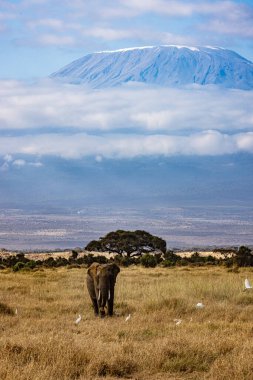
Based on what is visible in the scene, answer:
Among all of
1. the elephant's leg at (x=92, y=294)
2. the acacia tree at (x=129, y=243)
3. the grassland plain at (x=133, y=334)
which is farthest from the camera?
the acacia tree at (x=129, y=243)

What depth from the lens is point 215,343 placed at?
11.5 metres

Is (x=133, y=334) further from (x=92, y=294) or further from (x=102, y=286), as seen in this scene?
(x=92, y=294)

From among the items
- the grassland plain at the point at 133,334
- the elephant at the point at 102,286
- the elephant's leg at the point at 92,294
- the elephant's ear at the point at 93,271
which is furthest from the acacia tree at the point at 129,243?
the elephant at the point at 102,286

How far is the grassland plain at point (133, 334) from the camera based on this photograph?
9.97m

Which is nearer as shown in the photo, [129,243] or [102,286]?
[102,286]

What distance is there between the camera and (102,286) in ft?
56.7

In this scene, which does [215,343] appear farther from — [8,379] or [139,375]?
[8,379]

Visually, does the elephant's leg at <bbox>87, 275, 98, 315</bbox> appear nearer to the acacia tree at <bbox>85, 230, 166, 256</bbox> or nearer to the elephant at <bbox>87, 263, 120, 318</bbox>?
the elephant at <bbox>87, 263, 120, 318</bbox>

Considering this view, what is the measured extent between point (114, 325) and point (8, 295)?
263 inches

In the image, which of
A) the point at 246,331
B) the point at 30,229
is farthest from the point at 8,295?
the point at 30,229

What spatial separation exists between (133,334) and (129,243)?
159 ft

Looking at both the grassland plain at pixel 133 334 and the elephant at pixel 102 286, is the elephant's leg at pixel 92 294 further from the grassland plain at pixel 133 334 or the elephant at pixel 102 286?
the grassland plain at pixel 133 334

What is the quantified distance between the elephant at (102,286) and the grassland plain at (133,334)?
1.08 ft

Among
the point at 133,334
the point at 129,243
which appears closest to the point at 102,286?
the point at 133,334
